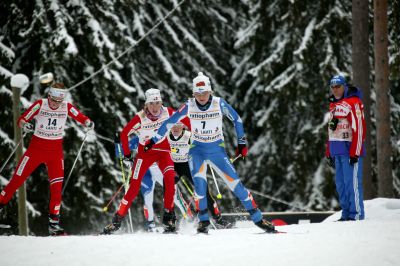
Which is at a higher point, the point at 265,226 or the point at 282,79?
the point at 282,79

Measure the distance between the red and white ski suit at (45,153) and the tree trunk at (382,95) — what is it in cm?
724

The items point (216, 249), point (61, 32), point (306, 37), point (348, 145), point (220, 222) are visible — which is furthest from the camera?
point (306, 37)

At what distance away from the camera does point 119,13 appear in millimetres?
18531

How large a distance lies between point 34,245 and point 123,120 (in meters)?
10.1

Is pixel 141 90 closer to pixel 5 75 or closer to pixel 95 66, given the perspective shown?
pixel 95 66

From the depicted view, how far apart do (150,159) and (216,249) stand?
111 inches

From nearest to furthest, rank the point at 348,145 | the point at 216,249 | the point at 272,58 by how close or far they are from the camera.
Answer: the point at 216,249 → the point at 348,145 → the point at 272,58

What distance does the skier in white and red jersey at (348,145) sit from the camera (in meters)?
9.34

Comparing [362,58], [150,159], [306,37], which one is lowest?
[150,159]

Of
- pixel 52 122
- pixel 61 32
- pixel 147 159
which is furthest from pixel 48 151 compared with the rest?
pixel 61 32

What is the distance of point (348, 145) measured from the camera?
9.48m

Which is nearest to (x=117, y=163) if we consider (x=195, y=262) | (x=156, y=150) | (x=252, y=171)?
(x=252, y=171)

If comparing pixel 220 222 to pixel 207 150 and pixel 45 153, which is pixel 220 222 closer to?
pixel 207 150

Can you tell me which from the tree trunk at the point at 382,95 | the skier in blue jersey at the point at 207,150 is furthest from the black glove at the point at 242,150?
the tree trunk at the point at 382,95
